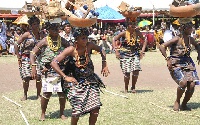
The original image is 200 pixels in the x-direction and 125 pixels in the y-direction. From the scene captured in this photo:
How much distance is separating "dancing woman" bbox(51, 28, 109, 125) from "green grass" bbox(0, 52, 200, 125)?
149cm

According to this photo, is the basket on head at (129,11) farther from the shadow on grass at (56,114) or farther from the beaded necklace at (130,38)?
the shadow on grass at (56,114)

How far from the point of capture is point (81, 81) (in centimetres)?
638

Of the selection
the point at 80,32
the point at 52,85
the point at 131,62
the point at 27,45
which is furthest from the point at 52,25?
the point at 131,62

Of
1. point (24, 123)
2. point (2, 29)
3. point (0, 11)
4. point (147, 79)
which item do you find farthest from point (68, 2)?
point (0, 11)

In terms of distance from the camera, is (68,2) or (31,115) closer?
(68,2)

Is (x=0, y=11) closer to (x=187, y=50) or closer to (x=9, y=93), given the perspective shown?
(x=9, y=93)

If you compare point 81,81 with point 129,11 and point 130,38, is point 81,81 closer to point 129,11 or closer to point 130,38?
point 130,38

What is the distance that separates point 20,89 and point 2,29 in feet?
46.0

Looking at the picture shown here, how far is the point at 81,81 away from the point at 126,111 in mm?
2603

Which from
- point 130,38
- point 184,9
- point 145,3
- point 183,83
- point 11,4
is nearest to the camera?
point 184,9

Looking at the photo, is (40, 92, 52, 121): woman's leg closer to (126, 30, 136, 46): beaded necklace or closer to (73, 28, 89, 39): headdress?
(73, 28, 89, 39): headdress

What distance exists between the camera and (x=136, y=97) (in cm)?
1056

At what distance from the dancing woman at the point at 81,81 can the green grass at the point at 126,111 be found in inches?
58.6

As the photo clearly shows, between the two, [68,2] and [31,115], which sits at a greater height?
[68,2]
